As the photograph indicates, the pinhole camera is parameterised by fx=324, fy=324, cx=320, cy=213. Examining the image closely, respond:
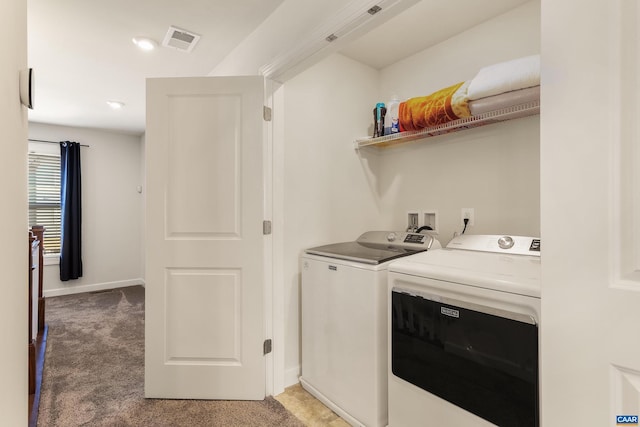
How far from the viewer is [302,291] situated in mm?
2086

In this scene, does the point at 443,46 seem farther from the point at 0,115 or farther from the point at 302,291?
the point at 0,115

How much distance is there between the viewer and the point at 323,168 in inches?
90.0

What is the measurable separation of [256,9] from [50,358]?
2.98 meters

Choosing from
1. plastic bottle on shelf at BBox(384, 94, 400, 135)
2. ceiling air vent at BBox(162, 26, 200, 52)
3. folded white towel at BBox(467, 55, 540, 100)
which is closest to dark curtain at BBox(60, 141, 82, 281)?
ceiling air vent at BBox(162, 26, 200, 52)

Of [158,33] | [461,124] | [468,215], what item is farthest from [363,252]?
[158,33]

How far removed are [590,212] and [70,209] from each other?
17.8 ft

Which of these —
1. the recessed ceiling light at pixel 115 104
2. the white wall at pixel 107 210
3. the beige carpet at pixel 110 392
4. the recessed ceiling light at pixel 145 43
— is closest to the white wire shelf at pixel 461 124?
the recessed ceiling light at pixel 145 43

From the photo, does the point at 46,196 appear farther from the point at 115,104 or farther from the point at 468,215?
the point at 468,215

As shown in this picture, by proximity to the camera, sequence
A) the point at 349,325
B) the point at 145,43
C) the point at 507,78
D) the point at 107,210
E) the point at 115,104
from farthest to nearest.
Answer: the point at 107,210
the point at 115,104
the point at 145,43
the point at 349,325
the point at 507,78

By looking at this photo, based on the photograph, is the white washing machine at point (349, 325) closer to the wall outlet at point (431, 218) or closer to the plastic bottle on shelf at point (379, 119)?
the wall outlet at point (431, 218)

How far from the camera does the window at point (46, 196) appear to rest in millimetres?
4332

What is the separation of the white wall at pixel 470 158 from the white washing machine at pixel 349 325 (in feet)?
1.31

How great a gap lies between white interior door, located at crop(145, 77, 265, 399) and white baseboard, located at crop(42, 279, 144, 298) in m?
3.54

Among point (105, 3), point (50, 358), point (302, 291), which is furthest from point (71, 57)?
point (302, 291)
